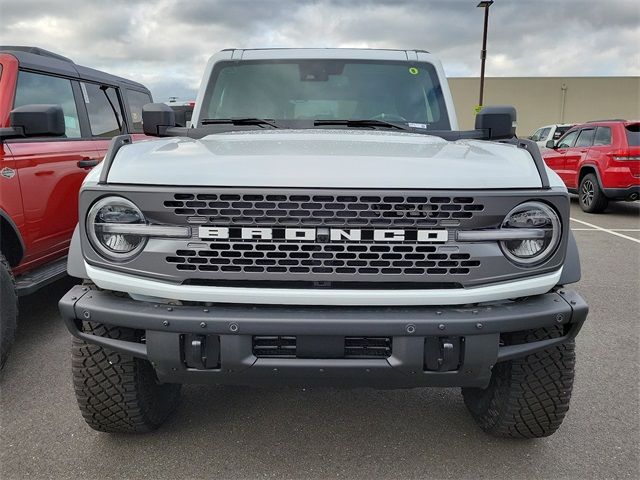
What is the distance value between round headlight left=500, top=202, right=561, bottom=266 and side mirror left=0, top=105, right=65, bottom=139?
2.86m

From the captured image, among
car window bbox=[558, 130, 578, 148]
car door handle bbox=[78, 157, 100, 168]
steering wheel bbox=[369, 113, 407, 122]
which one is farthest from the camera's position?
car window bbox=[558, 130, 578, 148]

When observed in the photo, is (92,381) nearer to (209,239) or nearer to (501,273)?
(209,239)

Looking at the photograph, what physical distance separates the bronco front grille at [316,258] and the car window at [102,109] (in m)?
3.70

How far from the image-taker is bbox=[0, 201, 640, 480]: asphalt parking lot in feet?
8.04

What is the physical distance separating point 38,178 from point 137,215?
7.55 ft

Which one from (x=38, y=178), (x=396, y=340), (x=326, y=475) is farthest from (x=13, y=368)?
(x=396, y=340)

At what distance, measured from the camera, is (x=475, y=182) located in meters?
2.06

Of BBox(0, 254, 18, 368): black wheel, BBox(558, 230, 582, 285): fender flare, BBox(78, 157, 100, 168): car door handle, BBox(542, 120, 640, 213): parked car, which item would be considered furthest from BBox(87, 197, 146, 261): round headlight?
BBox(542, 120, 640, 213): parked car

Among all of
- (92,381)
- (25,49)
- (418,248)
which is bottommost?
(92,381)

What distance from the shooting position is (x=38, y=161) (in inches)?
155

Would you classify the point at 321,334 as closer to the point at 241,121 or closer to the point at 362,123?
the point at 362,123

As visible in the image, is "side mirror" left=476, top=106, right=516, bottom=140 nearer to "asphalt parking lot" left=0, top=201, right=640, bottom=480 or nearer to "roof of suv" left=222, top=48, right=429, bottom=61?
"roof of suv" left=222, top=48, right=429, bottom=61

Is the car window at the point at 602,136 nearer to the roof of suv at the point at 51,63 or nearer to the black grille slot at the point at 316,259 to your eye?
the roof of suv at the point at 51,63

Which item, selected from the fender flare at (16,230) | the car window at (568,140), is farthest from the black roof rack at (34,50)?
the car window at (568,140)
